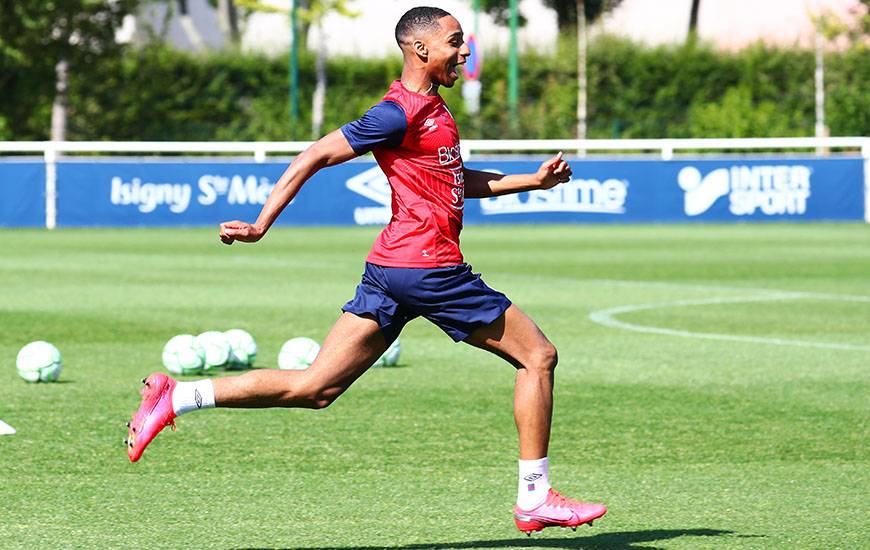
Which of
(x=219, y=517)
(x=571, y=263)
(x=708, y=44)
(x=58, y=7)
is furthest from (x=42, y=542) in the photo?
(x=708, y=44)

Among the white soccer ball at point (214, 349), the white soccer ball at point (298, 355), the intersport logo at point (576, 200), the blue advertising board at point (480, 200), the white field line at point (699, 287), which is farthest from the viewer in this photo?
the intersport logo at point (576, 200)

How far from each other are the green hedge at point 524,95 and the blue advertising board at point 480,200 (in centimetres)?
963

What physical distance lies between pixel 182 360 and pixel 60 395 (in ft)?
3.75

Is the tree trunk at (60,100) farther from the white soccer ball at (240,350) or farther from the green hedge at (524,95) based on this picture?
the white soccer ball at (240,350)

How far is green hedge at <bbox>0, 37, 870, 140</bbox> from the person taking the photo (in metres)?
47.6

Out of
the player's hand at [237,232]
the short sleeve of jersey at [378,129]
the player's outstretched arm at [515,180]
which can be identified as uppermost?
the short sleeve of jersey at [378,129]

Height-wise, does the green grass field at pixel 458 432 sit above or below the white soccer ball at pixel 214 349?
below

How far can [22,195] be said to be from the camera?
31859 millimetres

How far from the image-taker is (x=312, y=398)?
6.64 m

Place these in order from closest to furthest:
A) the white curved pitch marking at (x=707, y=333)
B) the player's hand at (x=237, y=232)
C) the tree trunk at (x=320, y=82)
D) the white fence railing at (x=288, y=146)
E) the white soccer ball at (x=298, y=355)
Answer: the player's hand at (x=237, y=232)
the white soccer ball at (x=298, y=355)
the white curved pitch marking at (x=707, y=333)
the white fence railing at (x=288, y=146)
the tree trunk at (x=320, y=82)

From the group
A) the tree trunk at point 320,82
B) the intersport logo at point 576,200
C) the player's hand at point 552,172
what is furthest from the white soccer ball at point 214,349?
the tree trunk at point 320,82

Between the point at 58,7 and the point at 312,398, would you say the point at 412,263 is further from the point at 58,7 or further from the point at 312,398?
the point at 58,7

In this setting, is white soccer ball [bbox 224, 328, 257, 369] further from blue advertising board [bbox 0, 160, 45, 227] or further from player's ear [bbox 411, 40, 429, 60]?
blue advertising board [bbox 0, 160, 45, 227]

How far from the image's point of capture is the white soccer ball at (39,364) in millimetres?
11227
